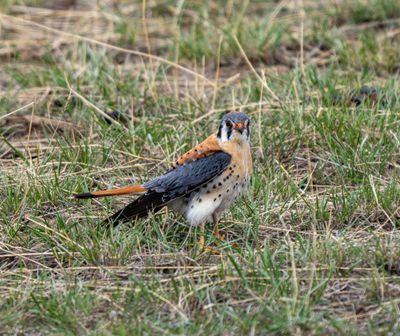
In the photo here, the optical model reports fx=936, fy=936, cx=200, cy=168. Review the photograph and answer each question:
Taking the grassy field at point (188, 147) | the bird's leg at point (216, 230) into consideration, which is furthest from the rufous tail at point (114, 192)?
the bird's leg at point (216, 230)

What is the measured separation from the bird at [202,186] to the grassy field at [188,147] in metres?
0.11

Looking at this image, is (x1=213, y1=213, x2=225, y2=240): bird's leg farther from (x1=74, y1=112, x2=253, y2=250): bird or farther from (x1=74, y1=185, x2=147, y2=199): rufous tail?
(x1=74, y1=185, x2=147, y2=199): rufous tail

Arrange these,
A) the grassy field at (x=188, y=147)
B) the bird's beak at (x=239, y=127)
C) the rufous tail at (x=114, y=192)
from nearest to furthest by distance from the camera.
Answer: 1. the grassy field at (x=188, y=147)
2. the rufous tail at (x=114, y=192)
3. the bird's beak at (x=239, y=127)

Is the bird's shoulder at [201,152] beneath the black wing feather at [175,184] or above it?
above

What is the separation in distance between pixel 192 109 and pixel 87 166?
1.10 meters

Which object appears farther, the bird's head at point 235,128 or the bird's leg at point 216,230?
the bird's head at point 235,128

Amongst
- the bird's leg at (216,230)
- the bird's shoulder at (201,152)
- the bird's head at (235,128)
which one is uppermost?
the bird's head at (235,128)

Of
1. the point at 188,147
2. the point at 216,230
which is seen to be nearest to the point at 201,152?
the point at 216,230

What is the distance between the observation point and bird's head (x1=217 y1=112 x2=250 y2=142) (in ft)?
17.1

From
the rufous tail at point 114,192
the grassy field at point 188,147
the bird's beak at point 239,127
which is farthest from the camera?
the bird's beak at point 239,127

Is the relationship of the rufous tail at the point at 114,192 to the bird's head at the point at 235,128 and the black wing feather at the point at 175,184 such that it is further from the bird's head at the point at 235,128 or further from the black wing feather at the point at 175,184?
the bird's head at the point at 235,128

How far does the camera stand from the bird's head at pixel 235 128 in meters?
5.23

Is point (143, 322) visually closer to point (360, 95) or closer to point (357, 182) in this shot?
point (357, 182)

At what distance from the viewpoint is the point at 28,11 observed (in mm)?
9328
